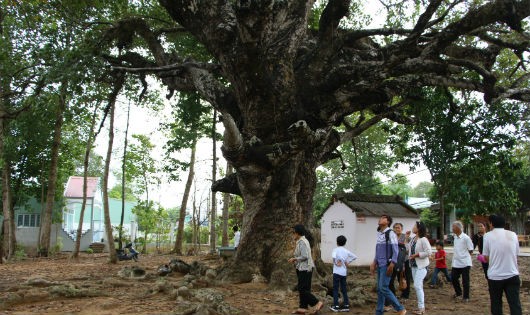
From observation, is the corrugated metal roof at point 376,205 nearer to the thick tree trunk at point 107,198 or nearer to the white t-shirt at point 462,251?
the white t-shirt at point 462,251

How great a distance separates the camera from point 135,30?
1274cm

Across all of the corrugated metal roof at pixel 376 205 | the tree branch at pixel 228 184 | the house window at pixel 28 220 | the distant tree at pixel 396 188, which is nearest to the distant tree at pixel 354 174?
the distant tree at pixel 396 188

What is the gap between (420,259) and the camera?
321 inches

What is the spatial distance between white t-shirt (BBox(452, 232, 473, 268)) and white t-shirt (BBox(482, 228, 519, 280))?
10.0 ft

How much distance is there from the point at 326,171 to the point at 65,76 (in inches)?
1310

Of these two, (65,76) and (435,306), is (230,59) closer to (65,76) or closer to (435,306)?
(65,76)

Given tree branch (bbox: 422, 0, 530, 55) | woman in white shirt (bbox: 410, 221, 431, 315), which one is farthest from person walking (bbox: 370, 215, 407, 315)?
tree branch (bbox: 422, 0, 530, 55)

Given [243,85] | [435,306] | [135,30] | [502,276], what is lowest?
[435,306]

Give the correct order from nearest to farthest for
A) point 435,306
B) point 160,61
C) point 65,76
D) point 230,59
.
Result: point 435,306
point 230,59
point 65,76
point 160,61

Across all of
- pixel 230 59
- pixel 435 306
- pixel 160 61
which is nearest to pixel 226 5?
pixel 230 59

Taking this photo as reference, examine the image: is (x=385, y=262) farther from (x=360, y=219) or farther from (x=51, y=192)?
(x=51, y=192)

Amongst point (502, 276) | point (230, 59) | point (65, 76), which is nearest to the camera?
point (502, 276)

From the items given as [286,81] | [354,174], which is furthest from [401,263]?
[354,174]

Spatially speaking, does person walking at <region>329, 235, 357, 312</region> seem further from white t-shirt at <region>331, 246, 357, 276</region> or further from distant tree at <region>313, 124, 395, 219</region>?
distant tree at <region>313, 124, 395, 219</region>
